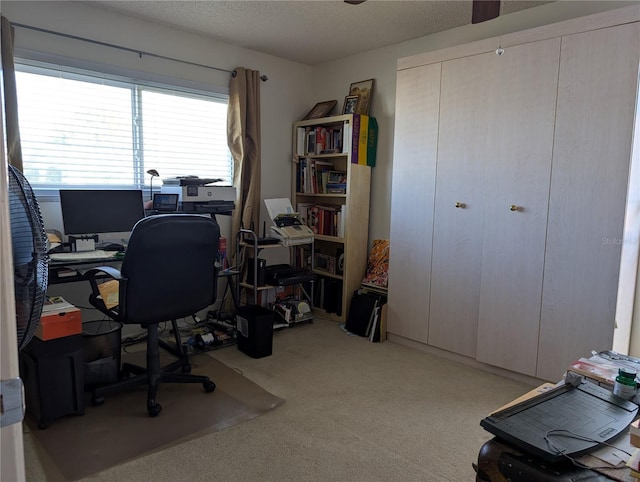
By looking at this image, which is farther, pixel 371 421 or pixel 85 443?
pixel 371 421

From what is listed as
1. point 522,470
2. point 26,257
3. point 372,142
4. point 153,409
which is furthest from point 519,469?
point 372,142

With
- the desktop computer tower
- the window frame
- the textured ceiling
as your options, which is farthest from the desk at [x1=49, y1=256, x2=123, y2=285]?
the textured ceiling

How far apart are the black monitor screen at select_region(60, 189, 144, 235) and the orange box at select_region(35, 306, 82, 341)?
2.71ft

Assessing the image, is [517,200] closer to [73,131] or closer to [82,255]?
[82,255]

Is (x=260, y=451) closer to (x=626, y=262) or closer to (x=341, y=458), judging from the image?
(x=341, y=458)

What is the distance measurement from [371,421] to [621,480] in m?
1.54

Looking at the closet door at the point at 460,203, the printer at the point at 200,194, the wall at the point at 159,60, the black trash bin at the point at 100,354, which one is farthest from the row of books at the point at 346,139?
the black trash bin at the point at 100,354

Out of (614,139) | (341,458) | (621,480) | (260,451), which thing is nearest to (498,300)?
(614,139)

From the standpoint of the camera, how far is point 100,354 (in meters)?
2.56

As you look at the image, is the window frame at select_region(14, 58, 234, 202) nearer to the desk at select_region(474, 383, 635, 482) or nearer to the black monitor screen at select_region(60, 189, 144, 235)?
the black monitor screen at select_region(60, 189, 144, 235)

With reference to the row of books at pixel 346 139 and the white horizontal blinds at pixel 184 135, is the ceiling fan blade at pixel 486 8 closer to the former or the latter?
the row of books at pixel 346 139

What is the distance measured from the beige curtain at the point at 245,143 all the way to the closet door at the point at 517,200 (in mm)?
2026

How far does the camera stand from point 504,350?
9.61 ft

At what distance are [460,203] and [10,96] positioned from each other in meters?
2.99
